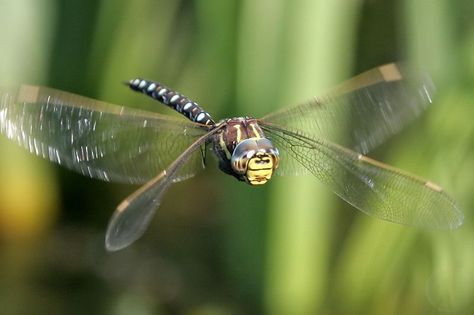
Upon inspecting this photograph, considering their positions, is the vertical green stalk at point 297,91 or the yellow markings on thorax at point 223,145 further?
the vertical green stalk at point 297,91

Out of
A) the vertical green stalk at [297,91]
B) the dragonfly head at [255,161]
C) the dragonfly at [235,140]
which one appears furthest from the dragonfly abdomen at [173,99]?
the vertical green stalk at [297,91]

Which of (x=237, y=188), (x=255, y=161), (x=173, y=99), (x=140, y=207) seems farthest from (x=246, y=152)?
(x=237, y=188)

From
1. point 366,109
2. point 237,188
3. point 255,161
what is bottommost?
point 237,188

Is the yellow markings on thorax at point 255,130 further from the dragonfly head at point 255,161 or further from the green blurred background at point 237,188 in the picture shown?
the green blurred background at point 237,188

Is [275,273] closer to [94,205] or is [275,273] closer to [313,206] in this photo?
[313,206]

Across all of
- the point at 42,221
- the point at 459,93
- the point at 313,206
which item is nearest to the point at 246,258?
the point at 313,206

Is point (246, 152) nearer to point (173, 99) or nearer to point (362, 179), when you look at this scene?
point (362, 179)

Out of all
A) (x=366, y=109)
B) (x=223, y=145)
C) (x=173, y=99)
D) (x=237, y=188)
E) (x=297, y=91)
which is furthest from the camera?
(x=237, y=188)
